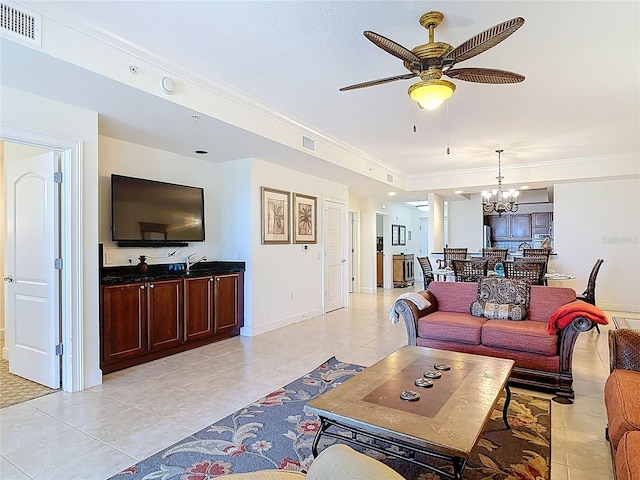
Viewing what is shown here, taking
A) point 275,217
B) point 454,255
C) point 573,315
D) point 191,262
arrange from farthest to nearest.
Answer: point 454,255
point 275,217
point 191,262
point 573,315

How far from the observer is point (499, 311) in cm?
388

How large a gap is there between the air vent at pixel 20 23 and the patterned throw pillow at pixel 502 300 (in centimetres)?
437

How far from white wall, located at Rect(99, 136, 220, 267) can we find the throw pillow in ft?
11.9

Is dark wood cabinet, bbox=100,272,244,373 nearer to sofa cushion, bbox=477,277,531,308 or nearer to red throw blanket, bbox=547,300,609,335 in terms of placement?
sofa cushion, bbox=477,277,531,308

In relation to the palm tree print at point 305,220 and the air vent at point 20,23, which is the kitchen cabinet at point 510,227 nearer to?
the palm tree print at point 305,220

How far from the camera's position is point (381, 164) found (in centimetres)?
704

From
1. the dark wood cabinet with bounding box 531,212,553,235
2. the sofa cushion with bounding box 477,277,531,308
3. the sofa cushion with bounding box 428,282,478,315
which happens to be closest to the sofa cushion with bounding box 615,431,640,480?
the sofa cushion with bounding box 477,277,531,308

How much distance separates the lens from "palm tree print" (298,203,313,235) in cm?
629

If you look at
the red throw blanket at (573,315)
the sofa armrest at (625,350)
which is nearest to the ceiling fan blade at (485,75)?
the sofa armrest at (625,350)

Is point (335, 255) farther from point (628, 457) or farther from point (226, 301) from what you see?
point (628, 457)

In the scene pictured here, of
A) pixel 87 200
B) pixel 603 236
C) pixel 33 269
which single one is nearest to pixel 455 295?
pixel 87 200

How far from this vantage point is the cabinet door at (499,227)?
1106 cm

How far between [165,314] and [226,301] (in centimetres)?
94

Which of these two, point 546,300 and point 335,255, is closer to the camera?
point 546,300
